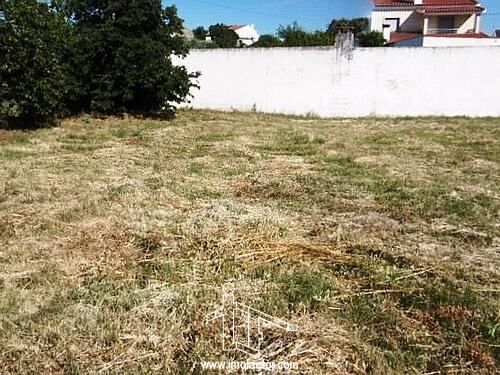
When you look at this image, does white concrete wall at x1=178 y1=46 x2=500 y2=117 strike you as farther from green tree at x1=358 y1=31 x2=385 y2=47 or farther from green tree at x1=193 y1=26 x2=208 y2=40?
green tree at x1=193 y1=26 x2=208 y2=40

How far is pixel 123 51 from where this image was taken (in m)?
8.12

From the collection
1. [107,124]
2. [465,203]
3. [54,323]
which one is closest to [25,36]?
[107,124]

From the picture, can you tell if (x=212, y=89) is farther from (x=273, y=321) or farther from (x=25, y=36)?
(x=273, y=321)

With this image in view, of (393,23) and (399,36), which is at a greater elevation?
(393,23)

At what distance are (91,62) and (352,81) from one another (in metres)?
5.93

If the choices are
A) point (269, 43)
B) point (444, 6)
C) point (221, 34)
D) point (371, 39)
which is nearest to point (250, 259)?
point (269, 43)

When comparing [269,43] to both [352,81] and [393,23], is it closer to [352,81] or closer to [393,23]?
[393,23]

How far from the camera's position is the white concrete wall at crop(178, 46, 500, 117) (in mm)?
10430

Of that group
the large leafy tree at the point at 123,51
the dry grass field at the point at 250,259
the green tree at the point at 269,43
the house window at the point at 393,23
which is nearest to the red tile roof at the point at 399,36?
the house window at the point at 393,23

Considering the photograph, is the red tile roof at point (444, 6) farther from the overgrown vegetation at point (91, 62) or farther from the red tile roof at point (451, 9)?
the overgrown vegetation at point (91, 62)

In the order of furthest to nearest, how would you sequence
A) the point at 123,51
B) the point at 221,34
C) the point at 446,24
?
1. the point at 221,34
2. the point at 446,24
3. the point at 123,51

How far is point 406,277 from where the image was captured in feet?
8.44

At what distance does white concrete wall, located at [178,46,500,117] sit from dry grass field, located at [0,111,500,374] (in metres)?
5.15

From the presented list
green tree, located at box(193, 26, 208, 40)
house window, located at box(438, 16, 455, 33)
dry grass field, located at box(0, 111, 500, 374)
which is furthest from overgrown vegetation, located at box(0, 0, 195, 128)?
green tree, located at box(193, 26, 208, 40)
